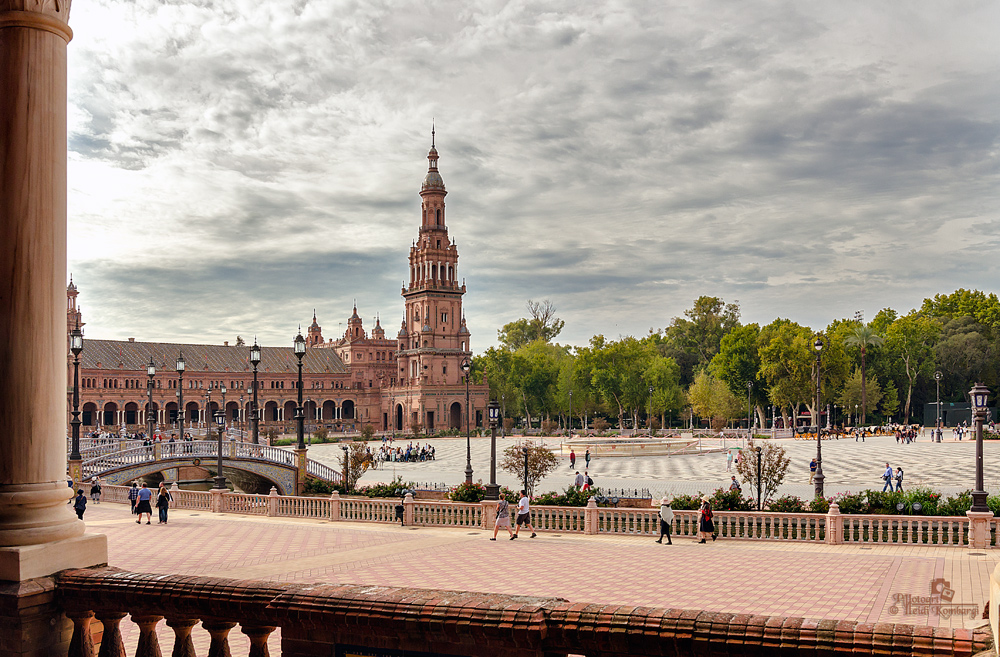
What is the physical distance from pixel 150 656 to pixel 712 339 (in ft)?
470

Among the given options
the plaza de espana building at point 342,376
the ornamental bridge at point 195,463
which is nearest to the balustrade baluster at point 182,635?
the ornamental bridge at point 195,463

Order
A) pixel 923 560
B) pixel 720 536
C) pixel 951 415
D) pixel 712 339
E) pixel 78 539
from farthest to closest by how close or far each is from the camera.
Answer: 1. pixel 712 339
2. pixel 951 415
3. pixel 720 536
4. pixel 923 560
5. pixel 78 539

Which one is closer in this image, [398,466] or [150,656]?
[150,656]

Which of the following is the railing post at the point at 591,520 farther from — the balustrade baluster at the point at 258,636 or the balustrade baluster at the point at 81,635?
the balustrade baluster at the point at 258,636

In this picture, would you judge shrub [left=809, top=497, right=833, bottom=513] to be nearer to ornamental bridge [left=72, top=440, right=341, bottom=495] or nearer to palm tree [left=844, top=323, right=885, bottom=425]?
ornamental bridge [left=72, top=440, right=341, bottom=495]

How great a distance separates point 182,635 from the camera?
5.11m

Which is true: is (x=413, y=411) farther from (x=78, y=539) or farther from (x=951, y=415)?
(x=78, y=539)

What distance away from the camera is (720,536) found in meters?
25.1

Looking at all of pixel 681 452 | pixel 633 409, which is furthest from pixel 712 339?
pixel 681 452

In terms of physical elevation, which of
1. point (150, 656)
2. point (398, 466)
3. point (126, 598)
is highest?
point (126, 598)

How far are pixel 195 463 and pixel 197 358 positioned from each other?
297 ft

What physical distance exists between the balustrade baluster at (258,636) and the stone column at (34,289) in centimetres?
172

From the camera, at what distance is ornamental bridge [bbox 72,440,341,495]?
41.5 meters

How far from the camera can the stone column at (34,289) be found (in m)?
5.82
